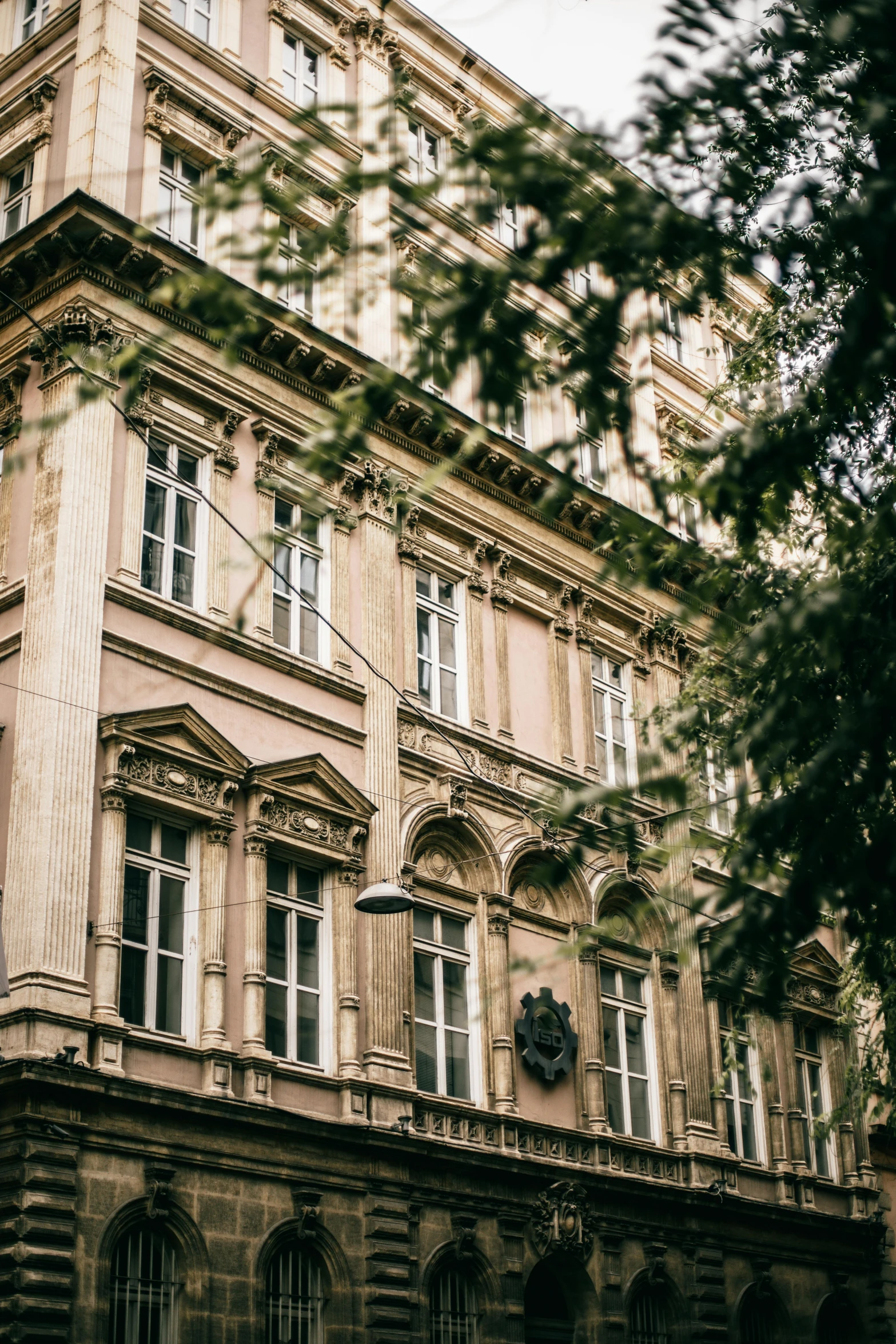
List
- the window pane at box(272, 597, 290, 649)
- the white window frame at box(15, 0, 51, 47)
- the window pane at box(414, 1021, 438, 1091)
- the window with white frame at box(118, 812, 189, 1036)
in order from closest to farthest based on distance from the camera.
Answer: the window with white frame at box(118, 812, 189, 1036), the window pane at box(414, 1021, 438, 1091), the window pane at box(272, 597, 290, 649), the white window frame at box(15, 0, 51, 47)

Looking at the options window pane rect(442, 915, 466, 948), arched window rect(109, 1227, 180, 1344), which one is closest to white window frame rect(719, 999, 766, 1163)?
window pane rect(442, 915, 466, 948)

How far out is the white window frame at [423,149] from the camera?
2862 centimetres

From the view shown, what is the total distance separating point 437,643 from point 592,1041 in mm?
6231

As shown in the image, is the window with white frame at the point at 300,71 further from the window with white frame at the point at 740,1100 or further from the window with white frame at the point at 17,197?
the window with white frame at the point at 740,1100

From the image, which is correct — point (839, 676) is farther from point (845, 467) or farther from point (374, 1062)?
point (374, 1062)

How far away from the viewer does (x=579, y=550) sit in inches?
1122

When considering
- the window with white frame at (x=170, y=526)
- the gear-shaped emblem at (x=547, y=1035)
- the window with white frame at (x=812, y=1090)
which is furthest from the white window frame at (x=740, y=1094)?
the window with white frame at (x=170, y=526)

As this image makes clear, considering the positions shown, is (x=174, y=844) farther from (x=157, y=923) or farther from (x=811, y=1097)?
(x=811, y=1097)

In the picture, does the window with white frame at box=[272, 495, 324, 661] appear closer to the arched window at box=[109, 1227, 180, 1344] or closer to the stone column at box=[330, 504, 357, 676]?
the stone column at box=[330, 504, 357, 676]

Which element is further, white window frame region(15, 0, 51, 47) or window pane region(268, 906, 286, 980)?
white window frame region(15, 0, 51, 47)

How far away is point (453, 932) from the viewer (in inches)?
934

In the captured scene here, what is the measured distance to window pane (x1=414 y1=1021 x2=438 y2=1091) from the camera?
22234 mm

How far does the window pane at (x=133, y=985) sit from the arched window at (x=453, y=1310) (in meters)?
5.42

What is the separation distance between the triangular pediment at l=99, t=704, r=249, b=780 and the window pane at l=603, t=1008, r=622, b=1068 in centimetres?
814
